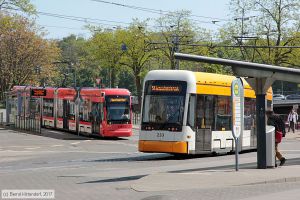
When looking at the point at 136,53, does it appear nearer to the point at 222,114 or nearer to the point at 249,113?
the point at 249,113

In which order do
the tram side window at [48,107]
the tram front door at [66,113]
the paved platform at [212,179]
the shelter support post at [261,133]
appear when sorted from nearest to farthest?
1. the paved platform at [212,179]
2. the shelter support post at [261,133]
3. the tram front door at [66,113]
4. the tram side window at [48,107]

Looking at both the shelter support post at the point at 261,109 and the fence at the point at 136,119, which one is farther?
the fence at the point at 136,119

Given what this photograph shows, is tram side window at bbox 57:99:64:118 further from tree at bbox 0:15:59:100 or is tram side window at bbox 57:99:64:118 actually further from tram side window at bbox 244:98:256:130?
tree at bbox 0:15:59:100

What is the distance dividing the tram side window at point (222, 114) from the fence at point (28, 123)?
20.0m

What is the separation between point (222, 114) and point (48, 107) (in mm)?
22759

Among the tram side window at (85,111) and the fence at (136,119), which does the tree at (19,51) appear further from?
the tram side window at (85,111)

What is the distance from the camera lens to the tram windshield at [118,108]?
3584cm

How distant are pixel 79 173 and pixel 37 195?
484 centimetres

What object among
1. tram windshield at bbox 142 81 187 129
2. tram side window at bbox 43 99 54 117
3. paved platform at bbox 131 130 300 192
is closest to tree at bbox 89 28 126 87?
tram side window at bbox 43 99 54 117

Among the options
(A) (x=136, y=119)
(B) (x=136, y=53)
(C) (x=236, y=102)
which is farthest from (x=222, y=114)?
(B) (x=136, y=53)

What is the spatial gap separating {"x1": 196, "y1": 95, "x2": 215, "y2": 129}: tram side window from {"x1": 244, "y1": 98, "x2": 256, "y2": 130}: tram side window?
3.00 metres

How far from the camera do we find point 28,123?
144 ft

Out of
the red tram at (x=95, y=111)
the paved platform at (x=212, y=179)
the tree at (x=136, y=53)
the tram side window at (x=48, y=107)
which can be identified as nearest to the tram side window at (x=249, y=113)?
the paved platform at (x=212, y=179)

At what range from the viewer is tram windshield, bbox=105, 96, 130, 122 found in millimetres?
35844
